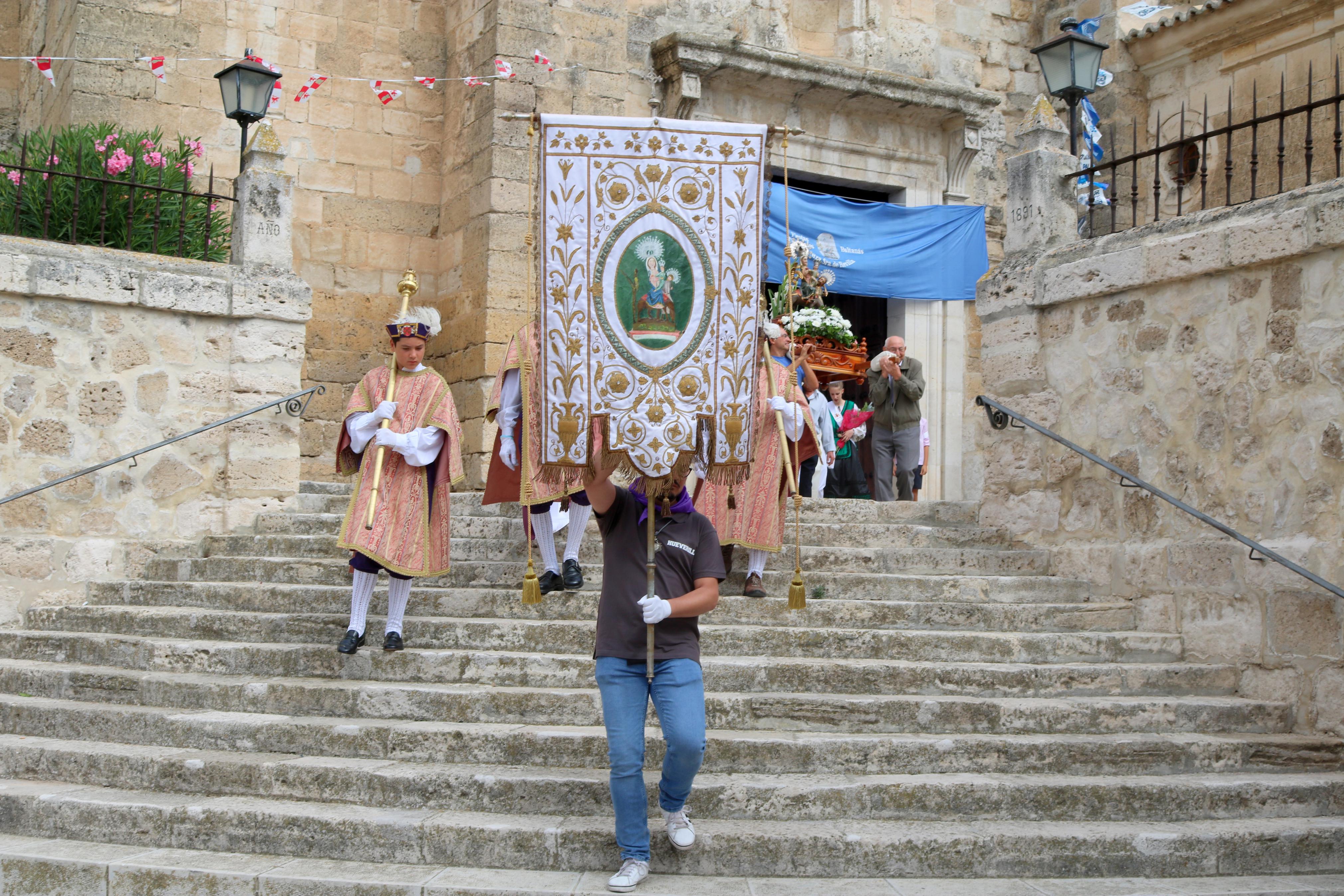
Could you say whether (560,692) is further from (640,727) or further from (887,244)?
(887,244)

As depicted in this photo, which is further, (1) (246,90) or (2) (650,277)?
(1) (246,90)

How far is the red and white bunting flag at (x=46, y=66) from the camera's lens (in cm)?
1023

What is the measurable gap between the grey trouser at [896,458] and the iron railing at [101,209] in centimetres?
497

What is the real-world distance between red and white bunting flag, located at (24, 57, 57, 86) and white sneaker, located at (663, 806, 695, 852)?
8.46 metres

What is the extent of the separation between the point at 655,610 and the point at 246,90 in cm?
568

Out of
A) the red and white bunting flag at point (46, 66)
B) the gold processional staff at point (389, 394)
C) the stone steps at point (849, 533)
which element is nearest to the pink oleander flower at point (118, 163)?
the red and white bunting flag at point (46, 66)

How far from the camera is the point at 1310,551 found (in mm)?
6121

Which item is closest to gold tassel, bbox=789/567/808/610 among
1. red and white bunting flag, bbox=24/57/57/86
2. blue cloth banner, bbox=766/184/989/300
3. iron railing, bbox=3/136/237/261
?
iron railing, bbox=3/136/237/261

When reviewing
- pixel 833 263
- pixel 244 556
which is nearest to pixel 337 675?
pixel 244 556

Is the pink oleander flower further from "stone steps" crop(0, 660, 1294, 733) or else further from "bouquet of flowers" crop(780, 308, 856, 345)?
"bouquet of flowers" crop(780, 308, 856, 345)

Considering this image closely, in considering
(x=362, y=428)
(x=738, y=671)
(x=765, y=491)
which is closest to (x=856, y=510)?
(x=765, y=491)

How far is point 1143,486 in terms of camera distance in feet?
22.0

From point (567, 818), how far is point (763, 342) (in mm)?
2107

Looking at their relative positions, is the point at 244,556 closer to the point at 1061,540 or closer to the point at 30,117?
the point at 1061,540
